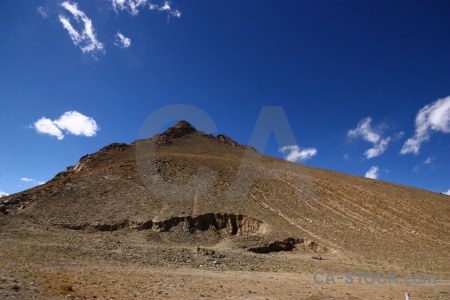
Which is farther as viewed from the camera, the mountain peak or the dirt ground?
the mountain peak

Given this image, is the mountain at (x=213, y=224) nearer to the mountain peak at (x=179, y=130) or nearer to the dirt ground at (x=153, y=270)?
the dirt ground at (x=153, y=270)

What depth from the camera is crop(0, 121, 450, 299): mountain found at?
815 inches

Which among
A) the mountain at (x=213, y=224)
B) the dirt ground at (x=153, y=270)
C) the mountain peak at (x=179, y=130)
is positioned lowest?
the dirt ground at (x=153, y=270)

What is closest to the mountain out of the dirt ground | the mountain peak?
the dirt ground

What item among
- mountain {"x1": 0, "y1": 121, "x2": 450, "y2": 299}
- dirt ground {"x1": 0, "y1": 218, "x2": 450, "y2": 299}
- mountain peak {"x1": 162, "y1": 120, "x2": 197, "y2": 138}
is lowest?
dirt ground {"x1": 0, "y1": 218, "x2": 450, "y2": 299}

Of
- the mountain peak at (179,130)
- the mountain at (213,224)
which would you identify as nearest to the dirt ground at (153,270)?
the mountain at (213,224)

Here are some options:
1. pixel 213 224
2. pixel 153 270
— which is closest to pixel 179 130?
pixel 213 224

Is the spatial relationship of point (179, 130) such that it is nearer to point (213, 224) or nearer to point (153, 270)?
point (213, 224)

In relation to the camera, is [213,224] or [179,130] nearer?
[213,224]

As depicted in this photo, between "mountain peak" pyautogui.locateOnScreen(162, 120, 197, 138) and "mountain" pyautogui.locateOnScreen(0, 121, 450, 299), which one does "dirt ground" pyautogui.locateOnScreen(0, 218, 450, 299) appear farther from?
"mountain peak" pyautogui.locateOnScreen(162, 120, 197, 138)

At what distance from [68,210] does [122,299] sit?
22.5m

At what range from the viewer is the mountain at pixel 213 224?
20703 millimetres

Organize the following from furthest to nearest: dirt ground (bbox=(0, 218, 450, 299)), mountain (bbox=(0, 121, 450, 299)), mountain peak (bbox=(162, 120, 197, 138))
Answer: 1. mountain peak (bbox=(162, 120, 197, 138))
2. mountain (bbox=(0, 121, 450, 299))
3. dirt ground (bbox=(0, 218, 450, 299))

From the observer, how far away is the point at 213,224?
30.6 m
